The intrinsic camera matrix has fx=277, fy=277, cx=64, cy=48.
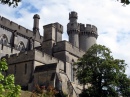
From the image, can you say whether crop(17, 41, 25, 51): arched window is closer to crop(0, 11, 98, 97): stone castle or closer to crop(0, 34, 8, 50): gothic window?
crop(0, 11, 98, 97): stone castle

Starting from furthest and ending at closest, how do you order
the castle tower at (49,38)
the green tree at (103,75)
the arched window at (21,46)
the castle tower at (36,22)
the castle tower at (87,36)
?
1. the castle tower at (87,36)
2. the castle tower at (36,22)
3. the arched window at (21,46)
4. the castle tower at (49,38)
5. the green tree at (103,75)

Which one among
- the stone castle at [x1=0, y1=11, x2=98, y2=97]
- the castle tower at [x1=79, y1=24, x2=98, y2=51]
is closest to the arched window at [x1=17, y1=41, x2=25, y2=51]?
the stone castle at [x1=0, y1=11, x2=98, y2=97]

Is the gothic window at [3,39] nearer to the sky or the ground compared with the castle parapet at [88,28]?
nearer to the ground

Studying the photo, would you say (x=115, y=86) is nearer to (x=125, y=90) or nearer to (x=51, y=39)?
(x=125, y=90)

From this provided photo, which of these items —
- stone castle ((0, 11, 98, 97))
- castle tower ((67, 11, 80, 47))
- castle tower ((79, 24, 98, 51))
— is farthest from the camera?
castle tower ((79, 24, 98, 51))

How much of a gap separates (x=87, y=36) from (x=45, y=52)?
1531cm

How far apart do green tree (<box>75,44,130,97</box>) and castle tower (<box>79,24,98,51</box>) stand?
2132 centimetres

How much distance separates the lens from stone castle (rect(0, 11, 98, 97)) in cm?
3456

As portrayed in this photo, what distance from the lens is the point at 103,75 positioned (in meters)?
32.7

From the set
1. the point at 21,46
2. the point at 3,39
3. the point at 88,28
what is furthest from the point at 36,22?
the point at 3,39

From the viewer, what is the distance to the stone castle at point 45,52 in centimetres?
3456

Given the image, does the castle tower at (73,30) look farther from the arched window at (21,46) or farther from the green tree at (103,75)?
the green tree at (103,75)

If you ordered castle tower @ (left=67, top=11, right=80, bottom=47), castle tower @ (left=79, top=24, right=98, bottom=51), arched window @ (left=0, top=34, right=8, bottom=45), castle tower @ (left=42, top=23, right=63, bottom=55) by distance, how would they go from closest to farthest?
castle tower @ (left=42, top=23, right=63, bottom=55) → arched window @ (left=0, top=34, right=8, bottom=45) → castle tower @ (left=67, top=11, right=80, bottom=47) → castle tower @ (left=79, top=24, right=98, bottom=51)

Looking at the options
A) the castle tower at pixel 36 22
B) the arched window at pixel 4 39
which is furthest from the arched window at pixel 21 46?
the castle tower at pixel 36 22
